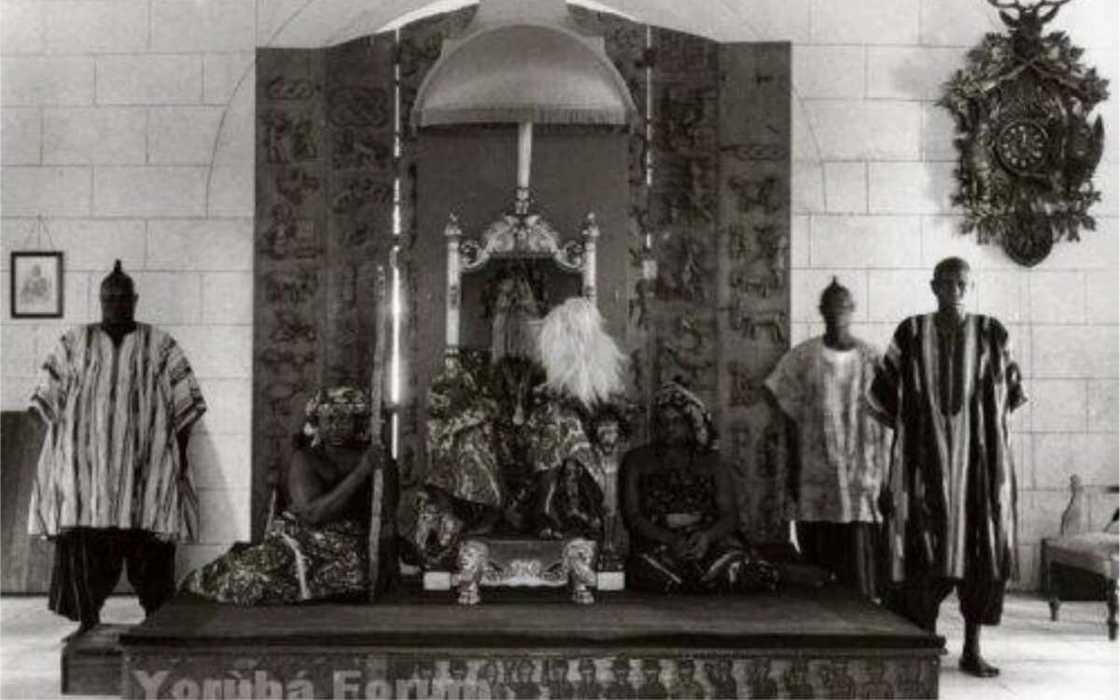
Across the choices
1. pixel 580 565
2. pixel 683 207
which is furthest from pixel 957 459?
pixel 683 207

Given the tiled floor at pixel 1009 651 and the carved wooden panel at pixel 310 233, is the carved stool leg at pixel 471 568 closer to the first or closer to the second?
the tiled floor at pixel 1009 651

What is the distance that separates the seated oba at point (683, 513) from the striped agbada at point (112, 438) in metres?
2.19

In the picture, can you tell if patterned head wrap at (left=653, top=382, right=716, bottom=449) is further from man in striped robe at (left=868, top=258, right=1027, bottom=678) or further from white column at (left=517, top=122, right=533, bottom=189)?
white column at (left=517, top=122, right=533, bottom=189)

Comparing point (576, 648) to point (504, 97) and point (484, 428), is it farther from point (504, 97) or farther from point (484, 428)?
point (504, 97)

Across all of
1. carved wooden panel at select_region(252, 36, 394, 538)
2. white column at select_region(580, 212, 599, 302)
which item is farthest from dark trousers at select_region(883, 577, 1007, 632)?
carved wooden panel at select_region(252, 36, 394, 538)

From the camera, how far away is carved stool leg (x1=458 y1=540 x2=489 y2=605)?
20.2ft

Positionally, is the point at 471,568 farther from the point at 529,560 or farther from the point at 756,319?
the point at 756,319

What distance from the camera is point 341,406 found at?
6.33 m

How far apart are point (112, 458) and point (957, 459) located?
3.96 m

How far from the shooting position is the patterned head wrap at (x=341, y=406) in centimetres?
634

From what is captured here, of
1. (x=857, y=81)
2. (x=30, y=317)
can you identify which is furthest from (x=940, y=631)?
(x=30, y=317)

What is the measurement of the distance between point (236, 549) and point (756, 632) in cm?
251

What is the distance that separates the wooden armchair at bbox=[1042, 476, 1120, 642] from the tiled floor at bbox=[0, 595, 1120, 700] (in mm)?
174

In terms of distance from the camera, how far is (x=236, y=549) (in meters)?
6.36
